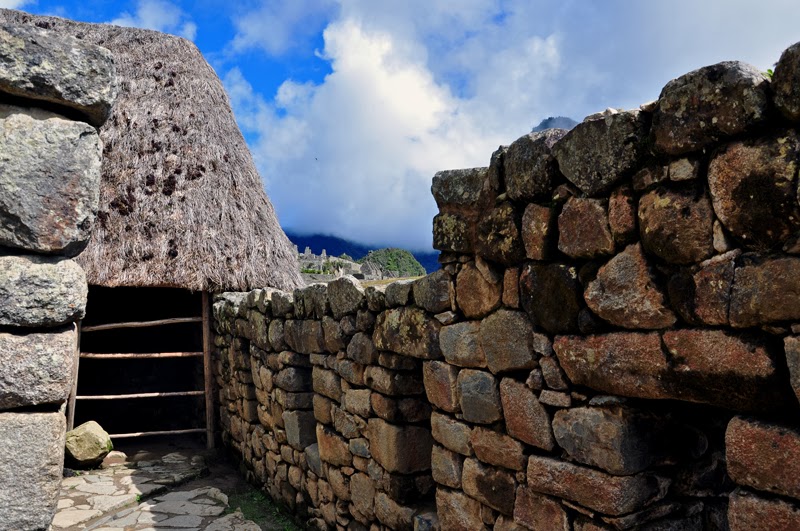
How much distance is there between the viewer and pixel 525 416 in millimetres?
2660

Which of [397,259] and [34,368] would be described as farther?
[397,259]

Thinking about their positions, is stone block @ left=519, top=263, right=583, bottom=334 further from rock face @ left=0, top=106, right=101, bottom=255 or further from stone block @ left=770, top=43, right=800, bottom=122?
rock face @ left=0, top=106, right=101, bottom=255

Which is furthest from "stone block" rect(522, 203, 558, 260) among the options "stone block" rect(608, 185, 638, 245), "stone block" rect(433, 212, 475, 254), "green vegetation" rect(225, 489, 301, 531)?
"green vegetation" rect(225, 489, 301, 531)

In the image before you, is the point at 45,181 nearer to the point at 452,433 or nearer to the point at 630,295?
the point at 630,295

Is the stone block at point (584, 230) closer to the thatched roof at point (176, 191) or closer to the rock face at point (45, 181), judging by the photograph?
the rock face at point (45, 181)

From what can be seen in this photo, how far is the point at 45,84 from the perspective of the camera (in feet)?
6.75

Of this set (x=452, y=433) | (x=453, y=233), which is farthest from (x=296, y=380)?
(x=453, y=233)

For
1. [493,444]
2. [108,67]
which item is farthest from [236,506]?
[108,67]

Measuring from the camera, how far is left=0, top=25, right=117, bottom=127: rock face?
6.61 feet

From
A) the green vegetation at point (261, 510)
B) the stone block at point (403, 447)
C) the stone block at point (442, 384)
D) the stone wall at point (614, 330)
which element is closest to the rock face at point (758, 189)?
the stone wall at point (614, 330)

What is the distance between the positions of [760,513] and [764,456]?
0.57 feet

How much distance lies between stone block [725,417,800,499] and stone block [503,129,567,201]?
1150 millimetres

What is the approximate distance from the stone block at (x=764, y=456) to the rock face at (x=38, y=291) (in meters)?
2.30

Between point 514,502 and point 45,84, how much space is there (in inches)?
101
